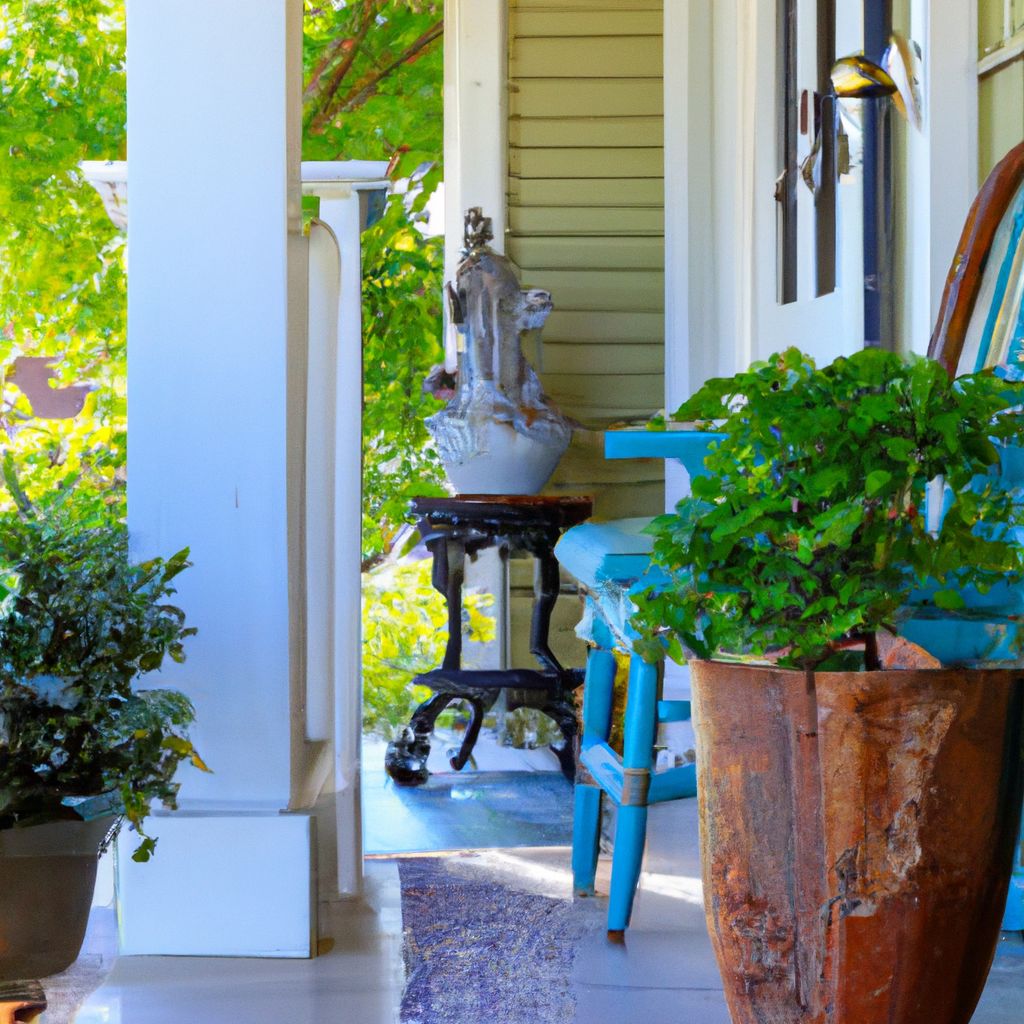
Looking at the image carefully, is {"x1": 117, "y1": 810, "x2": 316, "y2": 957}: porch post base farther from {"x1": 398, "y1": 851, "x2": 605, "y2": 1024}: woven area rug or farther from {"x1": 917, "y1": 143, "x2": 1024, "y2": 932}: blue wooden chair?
{"x1": 917, "y1": 143, "x2": 1024, "y2": 932}: blue wooden chair

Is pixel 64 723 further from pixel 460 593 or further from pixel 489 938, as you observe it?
pixel 460 593

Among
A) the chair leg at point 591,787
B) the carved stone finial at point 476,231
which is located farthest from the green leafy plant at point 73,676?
the carved stone finial at point 476,231

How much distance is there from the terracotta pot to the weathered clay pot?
652 mm

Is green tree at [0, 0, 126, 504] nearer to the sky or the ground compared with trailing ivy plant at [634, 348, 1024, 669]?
nearer to the sky

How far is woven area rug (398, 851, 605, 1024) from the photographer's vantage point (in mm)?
1662

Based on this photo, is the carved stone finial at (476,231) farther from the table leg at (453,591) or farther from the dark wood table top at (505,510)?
the table leg at (453,591)

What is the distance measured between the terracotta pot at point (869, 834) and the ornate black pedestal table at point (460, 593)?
6.66 feet

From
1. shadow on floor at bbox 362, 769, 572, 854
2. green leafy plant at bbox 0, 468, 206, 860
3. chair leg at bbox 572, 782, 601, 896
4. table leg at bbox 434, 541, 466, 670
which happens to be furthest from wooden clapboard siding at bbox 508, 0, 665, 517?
green leafy plant at bbox 0, 468, 206, 860

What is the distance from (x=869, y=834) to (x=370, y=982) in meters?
0.77

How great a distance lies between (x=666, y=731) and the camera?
3486 millimetres

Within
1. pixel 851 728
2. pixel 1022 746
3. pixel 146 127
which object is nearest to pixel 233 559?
pixel 146 127

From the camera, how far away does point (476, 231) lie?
362 cm

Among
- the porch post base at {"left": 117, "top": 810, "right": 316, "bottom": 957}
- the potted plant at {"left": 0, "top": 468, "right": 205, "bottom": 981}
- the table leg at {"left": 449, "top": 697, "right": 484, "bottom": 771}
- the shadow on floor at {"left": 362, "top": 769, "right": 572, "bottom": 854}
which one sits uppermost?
the potted plant at {"left": 0, "top": 468, "right": 205, "bottom": 981}

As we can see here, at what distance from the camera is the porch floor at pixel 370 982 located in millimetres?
1608
